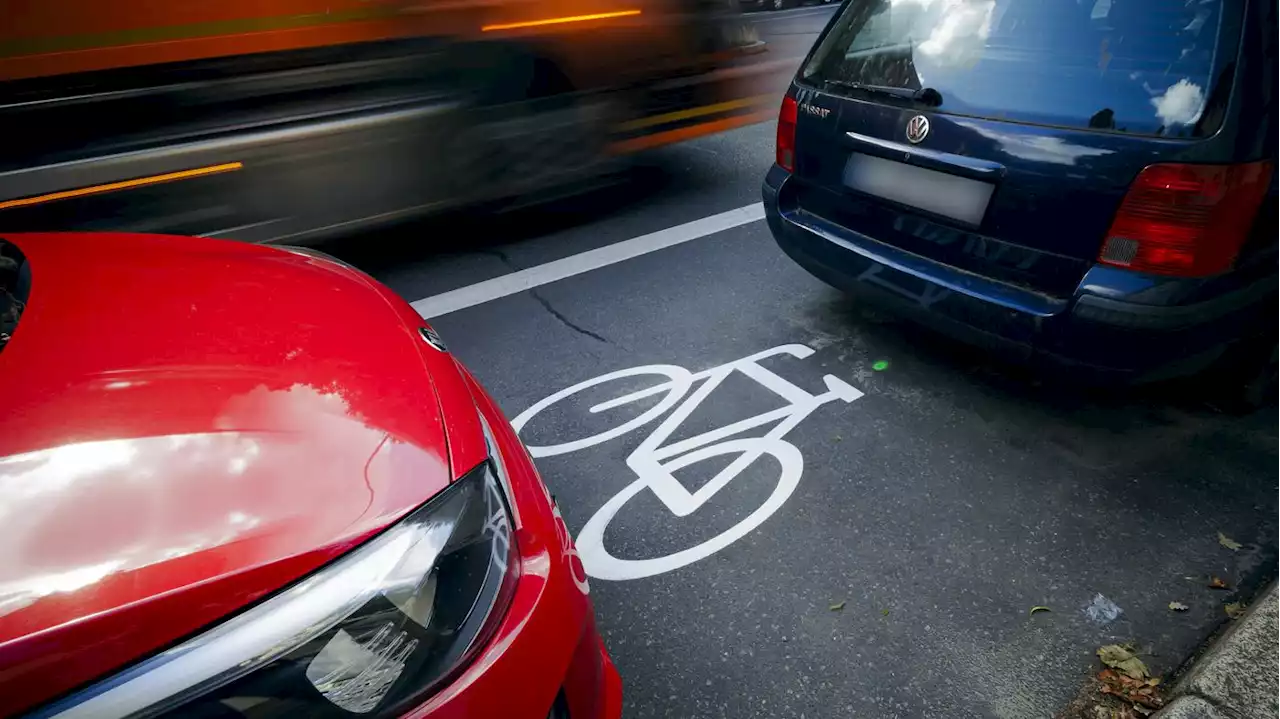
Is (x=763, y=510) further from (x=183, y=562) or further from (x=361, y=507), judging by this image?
(x=183, y=562)

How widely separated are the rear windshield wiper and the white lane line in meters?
1.80

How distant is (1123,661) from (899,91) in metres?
2.13

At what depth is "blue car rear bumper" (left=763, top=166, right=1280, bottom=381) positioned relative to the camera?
8.90 feet

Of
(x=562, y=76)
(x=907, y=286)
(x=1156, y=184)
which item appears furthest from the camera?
(x=562, y=76)

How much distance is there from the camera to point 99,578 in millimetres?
1169

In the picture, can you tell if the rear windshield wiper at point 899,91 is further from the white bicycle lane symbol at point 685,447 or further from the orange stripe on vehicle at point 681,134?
the orange stripe on vehicle at point 681,134

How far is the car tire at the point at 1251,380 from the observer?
3197 mm

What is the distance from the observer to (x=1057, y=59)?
288 centimetres

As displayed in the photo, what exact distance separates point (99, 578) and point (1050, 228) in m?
2.79

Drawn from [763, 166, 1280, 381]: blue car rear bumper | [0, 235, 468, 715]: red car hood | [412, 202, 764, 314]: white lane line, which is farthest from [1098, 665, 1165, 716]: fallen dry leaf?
[412, 202, 764, 314]: white lane line

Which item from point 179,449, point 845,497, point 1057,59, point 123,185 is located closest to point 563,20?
point 123,185

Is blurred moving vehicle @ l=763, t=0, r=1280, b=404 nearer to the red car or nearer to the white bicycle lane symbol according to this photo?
the white bicycle lane symbol

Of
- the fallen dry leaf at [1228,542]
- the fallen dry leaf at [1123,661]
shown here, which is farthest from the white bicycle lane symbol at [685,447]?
the fallen dry leaf at [1228,542]

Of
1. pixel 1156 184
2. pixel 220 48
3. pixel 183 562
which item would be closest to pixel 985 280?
pixel 1156 184
